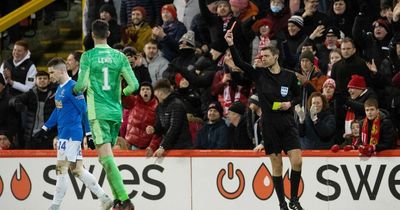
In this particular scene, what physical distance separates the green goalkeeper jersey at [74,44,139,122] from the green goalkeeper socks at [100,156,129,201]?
0.52m

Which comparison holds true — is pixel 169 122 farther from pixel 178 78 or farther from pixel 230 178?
pixel 178 78

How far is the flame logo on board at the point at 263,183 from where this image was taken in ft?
55.9

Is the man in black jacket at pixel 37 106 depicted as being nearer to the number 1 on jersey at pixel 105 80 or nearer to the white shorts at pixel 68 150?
the white shorts at pixel 68 150

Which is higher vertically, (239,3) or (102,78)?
(239,3)

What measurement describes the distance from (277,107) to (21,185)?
478 centimetres

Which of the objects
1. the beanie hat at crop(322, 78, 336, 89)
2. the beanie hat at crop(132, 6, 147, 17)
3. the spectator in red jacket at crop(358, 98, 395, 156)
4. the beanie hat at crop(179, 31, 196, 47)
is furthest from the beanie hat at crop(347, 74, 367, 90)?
the beanie hat at crop(132, 6, 147, 17)

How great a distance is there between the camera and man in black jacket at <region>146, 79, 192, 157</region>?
17.2 m

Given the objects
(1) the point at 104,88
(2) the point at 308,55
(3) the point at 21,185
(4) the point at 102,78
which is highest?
(2) the point at 308,55

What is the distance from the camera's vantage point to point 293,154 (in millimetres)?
15242

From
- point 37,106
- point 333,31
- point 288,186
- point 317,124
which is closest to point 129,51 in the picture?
point 37,106

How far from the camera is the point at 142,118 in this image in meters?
18.1

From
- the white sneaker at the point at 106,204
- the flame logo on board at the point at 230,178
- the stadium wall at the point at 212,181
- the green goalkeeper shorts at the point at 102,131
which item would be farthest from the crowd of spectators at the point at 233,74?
the green goalkeeper shorts at the point at 102,131

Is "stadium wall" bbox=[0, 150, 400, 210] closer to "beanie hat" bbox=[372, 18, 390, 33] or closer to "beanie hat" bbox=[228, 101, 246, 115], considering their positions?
"beanie hat" bbox=[228, 101, 246, 115]

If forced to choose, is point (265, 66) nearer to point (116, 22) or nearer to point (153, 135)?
point (153, 135)
